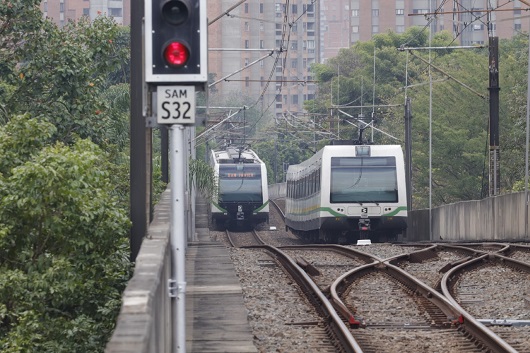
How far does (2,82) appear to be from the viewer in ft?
78.0

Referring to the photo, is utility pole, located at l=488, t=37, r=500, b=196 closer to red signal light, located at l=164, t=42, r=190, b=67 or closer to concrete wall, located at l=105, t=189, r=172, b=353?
concrete wall, located at l=105, t=189, r=172, b=353

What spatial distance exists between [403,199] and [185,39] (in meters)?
27.8

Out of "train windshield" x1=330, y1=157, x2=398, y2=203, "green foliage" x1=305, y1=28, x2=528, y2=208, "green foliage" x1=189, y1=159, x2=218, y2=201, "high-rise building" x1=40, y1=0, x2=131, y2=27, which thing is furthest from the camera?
"high-rise building" x1=40, y1=0, x2=131, y2=27

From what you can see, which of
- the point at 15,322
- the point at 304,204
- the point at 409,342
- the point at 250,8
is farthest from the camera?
the point at 250,8

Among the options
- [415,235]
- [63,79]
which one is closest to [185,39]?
[63,79]

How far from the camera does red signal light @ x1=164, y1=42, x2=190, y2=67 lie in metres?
7.77

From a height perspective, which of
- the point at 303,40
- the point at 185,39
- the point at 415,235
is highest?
the point at 303,40

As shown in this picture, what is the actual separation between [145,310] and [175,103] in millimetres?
1964

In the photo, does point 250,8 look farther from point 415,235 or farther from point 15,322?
point 15,322

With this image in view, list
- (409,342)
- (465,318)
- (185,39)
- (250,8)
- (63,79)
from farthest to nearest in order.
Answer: (250,8), (63,79), (465,318), (409,342), (185,39)

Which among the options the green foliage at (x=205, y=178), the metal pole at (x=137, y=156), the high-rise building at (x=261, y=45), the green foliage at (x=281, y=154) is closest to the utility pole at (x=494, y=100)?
the green foliage at (x=205, y=178)

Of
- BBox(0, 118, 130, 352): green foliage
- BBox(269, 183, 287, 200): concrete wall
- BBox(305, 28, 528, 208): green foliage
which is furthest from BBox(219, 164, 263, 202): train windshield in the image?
BBox(269, 183, 287, 200): concrete wall

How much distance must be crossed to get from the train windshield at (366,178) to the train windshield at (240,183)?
16811 millimetres

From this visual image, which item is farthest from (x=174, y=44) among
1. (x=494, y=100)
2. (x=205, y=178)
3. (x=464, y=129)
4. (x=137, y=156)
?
(x=464, y=129)
